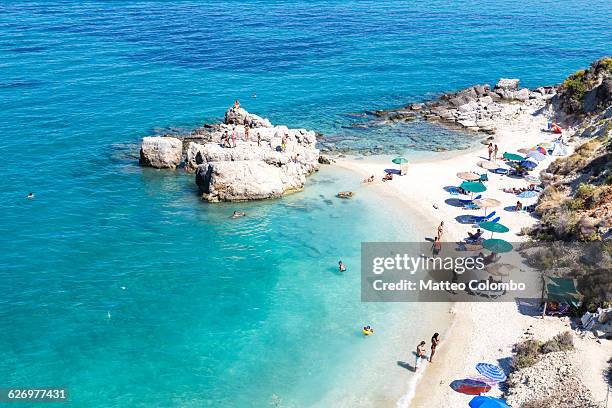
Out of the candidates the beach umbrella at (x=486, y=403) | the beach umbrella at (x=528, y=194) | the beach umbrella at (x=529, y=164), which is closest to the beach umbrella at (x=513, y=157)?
the beach umbrella at (x=529, y=164)

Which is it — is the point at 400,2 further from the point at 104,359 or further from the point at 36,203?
the point at 104,359

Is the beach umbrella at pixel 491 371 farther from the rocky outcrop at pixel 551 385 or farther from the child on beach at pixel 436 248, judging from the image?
the child on beach at pixel 436 248

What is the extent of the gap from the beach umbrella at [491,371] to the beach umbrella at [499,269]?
9.19 m

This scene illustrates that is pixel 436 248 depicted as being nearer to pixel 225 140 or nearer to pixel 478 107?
pixel 225 140

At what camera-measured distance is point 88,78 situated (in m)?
75.7

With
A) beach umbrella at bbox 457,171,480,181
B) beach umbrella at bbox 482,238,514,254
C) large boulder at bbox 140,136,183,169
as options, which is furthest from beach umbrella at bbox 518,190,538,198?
large boulder at bbox 140,136,183,169

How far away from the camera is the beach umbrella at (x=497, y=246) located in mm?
34688

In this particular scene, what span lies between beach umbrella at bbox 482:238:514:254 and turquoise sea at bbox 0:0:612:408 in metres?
6.75

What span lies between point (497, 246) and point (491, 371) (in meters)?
10.8

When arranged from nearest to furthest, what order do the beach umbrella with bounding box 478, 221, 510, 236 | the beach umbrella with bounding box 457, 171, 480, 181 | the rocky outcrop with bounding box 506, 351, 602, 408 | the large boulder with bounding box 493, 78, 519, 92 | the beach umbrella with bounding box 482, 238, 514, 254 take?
the rocky outcrop with bounding box 506, 351, 602, 408, the beach umbrella with bounding box 482, 238, 514, 254, the beach umbrella with bounding box 478, 221, 510, 236, the beach umbrella with bounding box 457, 171, 480, 181, the large boulder with bounding box 493, 78, 519, 92

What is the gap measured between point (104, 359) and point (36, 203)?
21.6 m

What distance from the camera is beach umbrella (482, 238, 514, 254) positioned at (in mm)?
34688

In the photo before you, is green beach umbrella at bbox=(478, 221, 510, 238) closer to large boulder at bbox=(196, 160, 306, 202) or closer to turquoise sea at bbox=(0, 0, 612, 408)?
turquoise sea at bbox=(0, 0, 612, 408)

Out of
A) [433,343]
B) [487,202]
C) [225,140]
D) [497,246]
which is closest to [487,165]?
[487,202]
